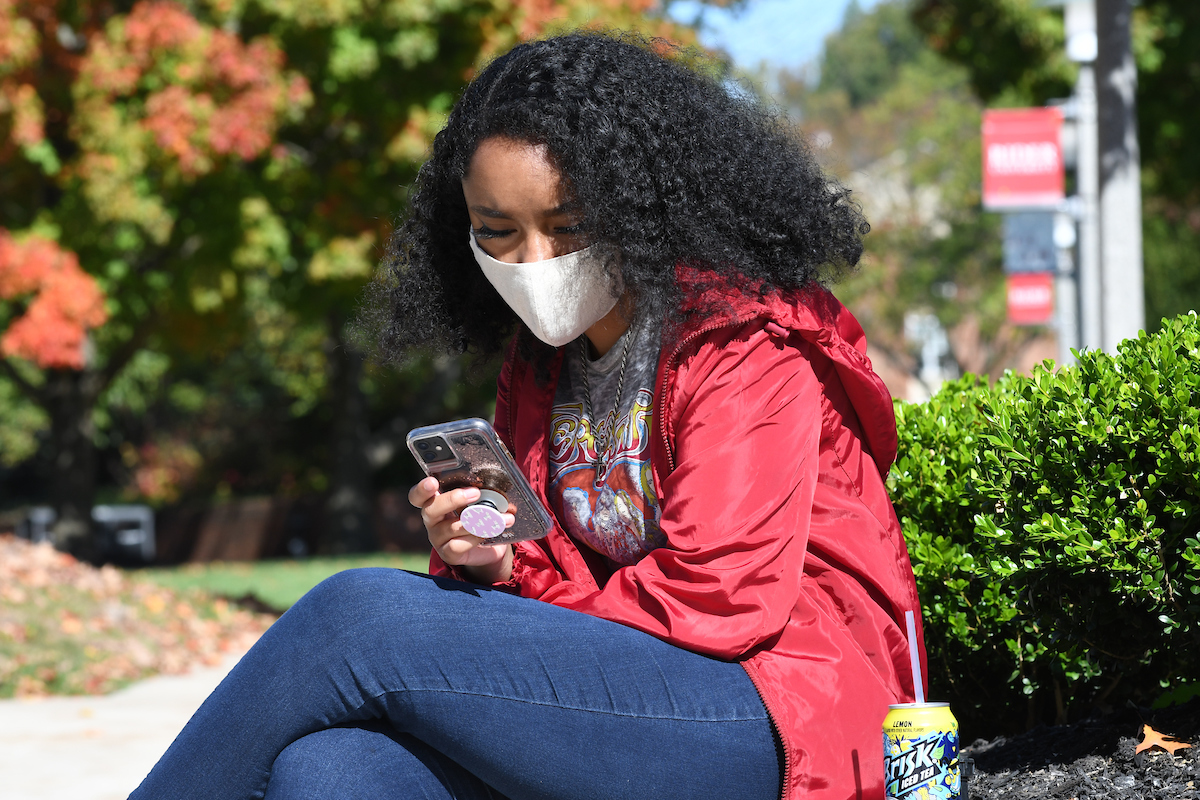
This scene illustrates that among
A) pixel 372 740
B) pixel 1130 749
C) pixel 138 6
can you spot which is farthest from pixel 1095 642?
pixel 138 6

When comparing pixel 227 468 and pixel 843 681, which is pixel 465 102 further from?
pixel 227 468

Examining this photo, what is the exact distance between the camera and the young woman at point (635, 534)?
164cm

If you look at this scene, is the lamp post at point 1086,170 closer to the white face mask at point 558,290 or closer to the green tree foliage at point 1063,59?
the green tree foliage at point 1063,59

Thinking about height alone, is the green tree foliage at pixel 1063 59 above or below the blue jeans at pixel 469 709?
above

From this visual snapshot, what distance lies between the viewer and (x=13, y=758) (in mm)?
4570

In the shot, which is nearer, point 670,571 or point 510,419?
point 670,571

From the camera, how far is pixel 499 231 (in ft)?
6.78

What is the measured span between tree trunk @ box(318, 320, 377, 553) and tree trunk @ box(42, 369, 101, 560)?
13.6ft

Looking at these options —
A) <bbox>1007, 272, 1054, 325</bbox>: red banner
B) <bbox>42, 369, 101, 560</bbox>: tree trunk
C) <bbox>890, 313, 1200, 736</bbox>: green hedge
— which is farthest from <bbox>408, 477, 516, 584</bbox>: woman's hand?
<bbox>42, 369, 101, 560</bbox>: tree trunk

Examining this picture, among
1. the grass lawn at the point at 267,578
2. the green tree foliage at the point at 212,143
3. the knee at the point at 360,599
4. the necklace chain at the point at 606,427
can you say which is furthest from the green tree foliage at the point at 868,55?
the knee at the point at 360,599

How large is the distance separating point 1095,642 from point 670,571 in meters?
1.01

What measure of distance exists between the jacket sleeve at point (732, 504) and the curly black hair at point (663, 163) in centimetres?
14

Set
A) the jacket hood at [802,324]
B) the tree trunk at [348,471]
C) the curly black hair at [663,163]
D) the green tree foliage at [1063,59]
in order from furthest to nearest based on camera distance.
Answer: the tree trunk at [348,471], the green tree foliage at [1063,59], the curly black hair at [663,163], the jacket hood at [802,324]

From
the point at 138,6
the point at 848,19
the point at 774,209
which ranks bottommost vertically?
the point at 774,209
